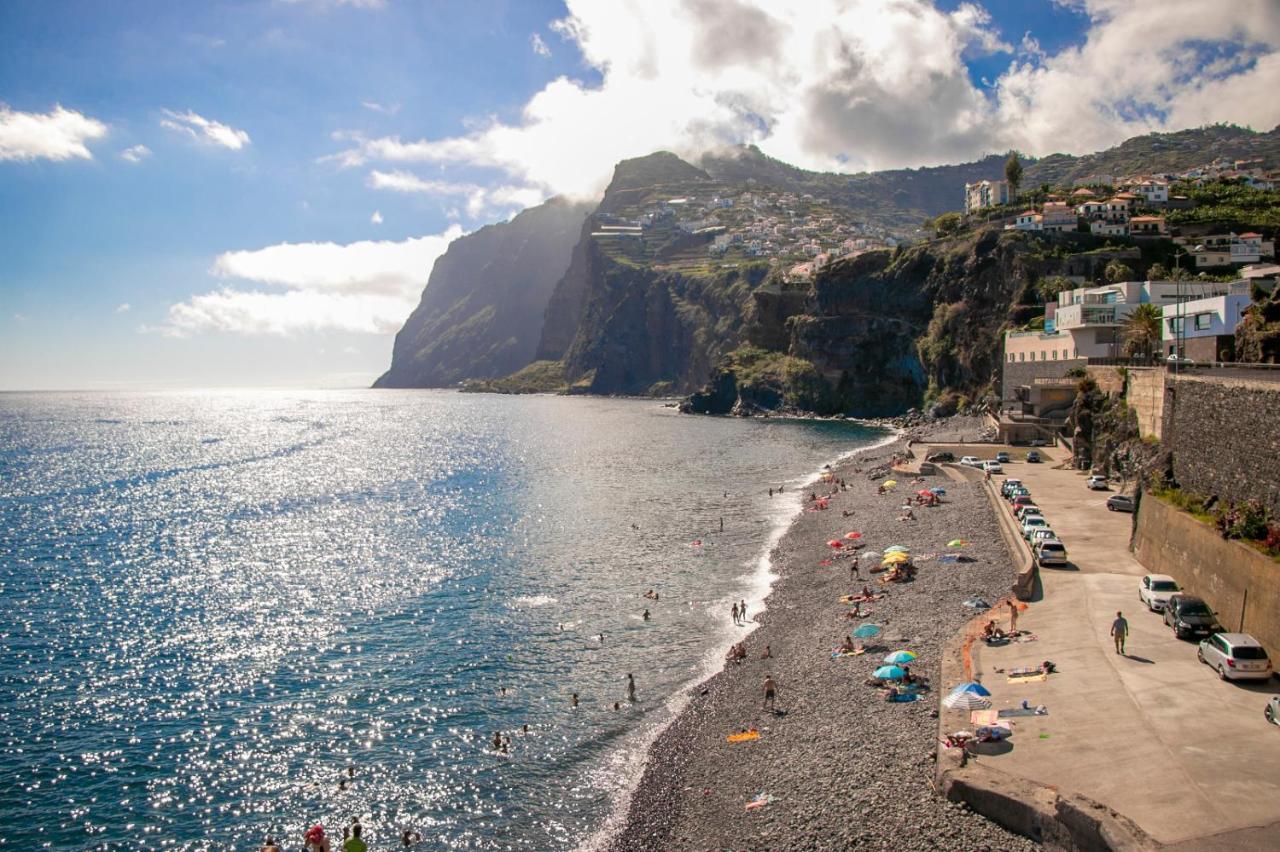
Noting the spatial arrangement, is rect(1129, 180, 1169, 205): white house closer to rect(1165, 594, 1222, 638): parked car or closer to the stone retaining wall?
the stone retaining wall

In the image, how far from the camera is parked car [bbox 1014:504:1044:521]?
45.1 m

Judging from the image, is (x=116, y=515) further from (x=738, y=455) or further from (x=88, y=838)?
(x=738, y=455)

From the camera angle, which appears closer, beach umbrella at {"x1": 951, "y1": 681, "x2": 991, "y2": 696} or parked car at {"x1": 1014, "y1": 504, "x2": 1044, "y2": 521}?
beach umbrella at {"x1": 951, "y1": 681, "x2": 991, "y2": 696}

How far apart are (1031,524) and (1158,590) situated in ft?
47.0

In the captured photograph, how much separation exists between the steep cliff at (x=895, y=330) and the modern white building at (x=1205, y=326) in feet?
190

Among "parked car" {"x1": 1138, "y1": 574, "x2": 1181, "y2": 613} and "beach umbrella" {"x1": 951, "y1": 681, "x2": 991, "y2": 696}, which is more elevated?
"parked car" {"x1": 1138, "y1": 574, "x2": 1181, "y2": 613}

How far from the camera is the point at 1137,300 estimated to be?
81.2m

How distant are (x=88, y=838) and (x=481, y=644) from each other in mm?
17866

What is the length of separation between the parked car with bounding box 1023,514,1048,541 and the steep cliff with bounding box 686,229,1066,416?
290 feet

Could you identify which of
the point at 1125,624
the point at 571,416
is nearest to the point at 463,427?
the point at 571,416

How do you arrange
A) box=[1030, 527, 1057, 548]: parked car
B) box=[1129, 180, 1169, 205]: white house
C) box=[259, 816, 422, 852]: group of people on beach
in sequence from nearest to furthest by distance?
1. box=[259, 816, 422, 852]: group of people on beach
2. box=[1030, 527, 1057, 548]: parked car
3. box=[1129, 180, 1169, 205]: white house

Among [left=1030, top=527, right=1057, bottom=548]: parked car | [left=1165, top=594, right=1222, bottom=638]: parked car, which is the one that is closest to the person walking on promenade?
[left=1165, top=594, right=1222, bottom=638]: parked car

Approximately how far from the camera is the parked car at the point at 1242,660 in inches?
856

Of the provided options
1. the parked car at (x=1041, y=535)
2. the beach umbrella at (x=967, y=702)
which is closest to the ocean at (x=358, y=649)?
the beach umbrella at (x=967, y=702)
